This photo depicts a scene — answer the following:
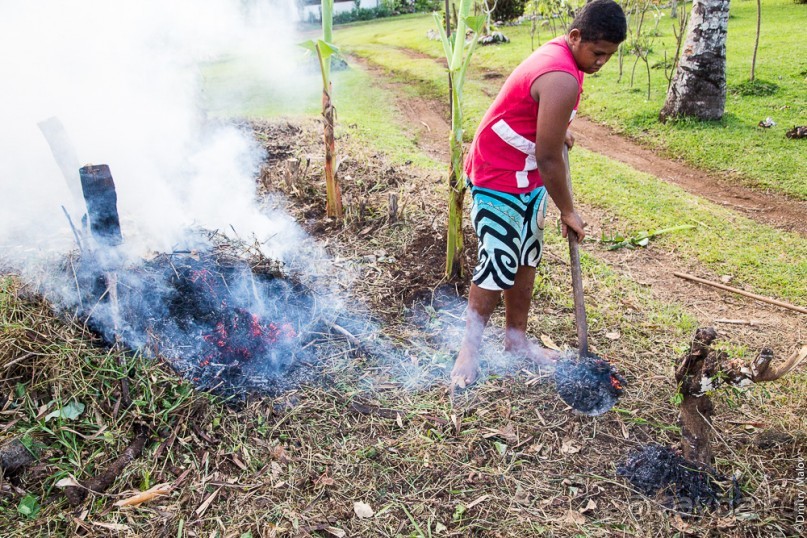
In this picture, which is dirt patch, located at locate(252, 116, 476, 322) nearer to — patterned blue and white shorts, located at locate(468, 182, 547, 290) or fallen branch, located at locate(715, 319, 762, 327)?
patterned blue and white shorts, located at locate(468, 182, 547, 290)

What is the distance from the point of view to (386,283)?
12.3ft

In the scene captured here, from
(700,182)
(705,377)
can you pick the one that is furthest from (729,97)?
(705,377)


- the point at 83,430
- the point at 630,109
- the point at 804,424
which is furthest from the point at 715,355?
the point at 630,109

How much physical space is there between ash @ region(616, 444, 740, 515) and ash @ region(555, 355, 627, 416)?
34 cm

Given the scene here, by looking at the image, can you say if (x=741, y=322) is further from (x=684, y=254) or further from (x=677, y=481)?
(x=677, y=481)

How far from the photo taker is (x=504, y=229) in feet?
8.41

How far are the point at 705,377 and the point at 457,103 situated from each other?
6.97 feet

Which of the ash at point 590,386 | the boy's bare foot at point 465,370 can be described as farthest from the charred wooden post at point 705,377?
the boy's bare foot at point 465,370

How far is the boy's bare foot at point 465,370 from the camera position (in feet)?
9.36

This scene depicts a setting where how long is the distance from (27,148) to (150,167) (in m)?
1.10

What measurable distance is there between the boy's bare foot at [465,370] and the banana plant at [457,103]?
0.94 m

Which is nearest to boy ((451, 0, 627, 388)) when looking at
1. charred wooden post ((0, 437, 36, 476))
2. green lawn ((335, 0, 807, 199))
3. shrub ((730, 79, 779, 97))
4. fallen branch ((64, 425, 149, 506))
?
fallen branch ((64, 425, 149, 506))

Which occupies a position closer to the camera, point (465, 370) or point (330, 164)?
point (465, 370)

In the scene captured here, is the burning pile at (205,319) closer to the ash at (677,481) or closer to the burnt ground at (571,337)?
the burnt ground at (571,337)
